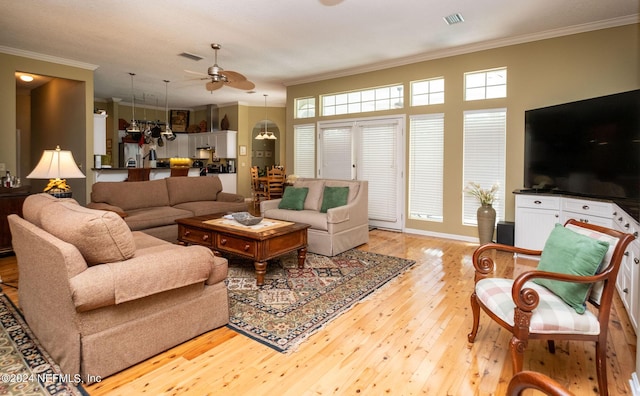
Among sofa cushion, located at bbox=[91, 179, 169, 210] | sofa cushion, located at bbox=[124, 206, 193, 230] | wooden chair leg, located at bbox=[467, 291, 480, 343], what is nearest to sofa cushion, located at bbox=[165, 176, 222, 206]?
sofa cushion, located at bbox=[91, 179, 169, 210]

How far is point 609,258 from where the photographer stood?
1754 millimetres

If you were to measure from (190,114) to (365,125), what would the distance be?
7.15m

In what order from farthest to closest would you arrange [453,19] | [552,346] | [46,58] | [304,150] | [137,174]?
1. [304,150]
2. [137,174]
3. [46,58]
4. [453,19]
5. [552,346]

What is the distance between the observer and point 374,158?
6.25m

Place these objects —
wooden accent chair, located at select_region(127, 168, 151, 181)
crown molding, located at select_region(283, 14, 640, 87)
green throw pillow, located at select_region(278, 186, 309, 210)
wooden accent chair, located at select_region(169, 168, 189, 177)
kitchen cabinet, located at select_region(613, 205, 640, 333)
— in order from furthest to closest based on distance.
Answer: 1. wooden accent chair, located at select_region(169, 168, 189, 177)
2. wooden accent chair, located at select_region(127, 168, 151, 181)
3. green throw pillow, located at select_region(278, 186, 309, 210)
4. crown molding, located at select_region(283, 14, 640, 87)
5. kitchen cabinet, located at select_region(613, 205, 640, 333)

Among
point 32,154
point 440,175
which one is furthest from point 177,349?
point 32,154

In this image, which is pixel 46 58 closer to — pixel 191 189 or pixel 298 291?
pixel 191 189

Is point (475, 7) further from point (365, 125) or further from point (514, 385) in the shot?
point (514, 385)

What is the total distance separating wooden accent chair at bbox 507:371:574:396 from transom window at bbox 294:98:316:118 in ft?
21.8

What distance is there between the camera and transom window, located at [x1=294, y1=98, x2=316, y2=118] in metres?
7.20

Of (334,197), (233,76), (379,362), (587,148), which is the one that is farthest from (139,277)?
(587,148)

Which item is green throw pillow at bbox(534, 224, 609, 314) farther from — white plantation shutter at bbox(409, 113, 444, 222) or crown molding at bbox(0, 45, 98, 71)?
crown molding at bbox(0, 45, 98, 71)

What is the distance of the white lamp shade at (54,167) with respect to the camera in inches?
137

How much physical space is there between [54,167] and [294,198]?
2.78 m
